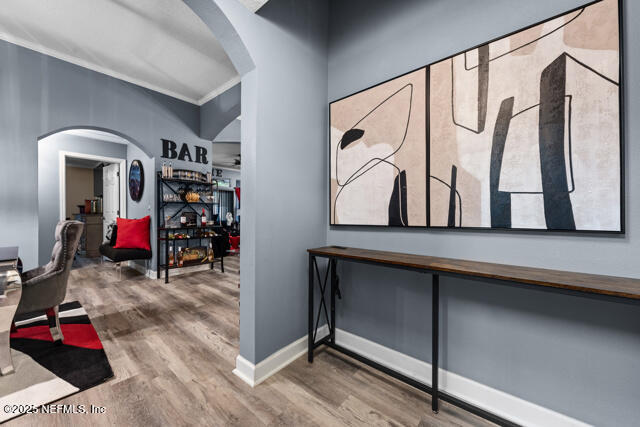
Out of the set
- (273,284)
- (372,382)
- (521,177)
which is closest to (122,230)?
(273,284)

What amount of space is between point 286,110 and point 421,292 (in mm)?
1590

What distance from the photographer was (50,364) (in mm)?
1749

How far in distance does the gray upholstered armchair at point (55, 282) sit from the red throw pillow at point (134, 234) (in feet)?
6.93

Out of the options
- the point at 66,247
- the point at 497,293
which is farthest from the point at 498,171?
the point at 66,247

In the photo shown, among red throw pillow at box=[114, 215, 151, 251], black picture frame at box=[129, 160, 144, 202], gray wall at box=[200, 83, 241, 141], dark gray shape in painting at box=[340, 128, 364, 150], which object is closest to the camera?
dark gray shape in painting at box=[340, 128, 364, 150]

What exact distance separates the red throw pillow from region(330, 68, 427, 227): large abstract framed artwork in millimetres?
3688

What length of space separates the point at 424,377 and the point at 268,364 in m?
1.04

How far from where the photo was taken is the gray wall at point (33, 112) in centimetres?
284

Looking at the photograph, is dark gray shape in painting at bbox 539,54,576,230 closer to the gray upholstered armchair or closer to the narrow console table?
the narrow console table

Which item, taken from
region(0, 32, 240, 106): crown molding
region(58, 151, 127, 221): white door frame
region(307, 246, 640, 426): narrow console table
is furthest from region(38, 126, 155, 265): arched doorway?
region(307, 246, 640, 426): narrow console table

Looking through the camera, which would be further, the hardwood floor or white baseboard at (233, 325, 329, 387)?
white baseboard at (233, 325, 329, 387)

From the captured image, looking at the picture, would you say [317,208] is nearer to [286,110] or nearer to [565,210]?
[286,110]

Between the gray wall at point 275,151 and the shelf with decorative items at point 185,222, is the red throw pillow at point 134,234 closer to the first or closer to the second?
the shelf with decorative items at point 185,222

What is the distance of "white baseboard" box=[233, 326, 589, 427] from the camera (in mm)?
1235
